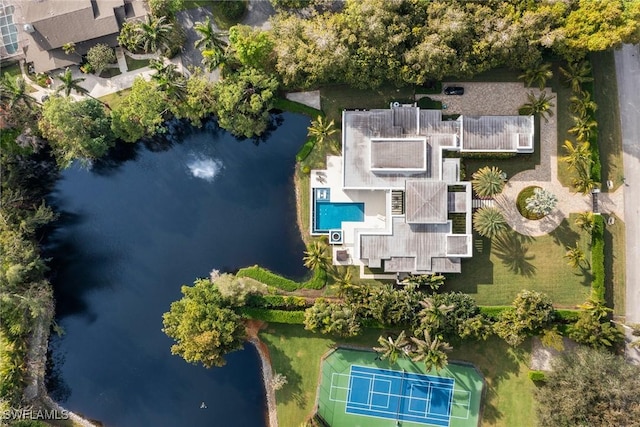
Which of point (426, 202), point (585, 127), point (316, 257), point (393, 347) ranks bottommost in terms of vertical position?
point (393, 347)

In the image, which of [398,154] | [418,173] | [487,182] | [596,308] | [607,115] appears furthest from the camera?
[607,115]

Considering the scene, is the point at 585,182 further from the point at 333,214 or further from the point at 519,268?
the point at 333,214

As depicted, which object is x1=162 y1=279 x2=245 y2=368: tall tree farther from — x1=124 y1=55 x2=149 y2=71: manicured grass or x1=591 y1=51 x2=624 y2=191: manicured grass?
x1=591 y1=51 x2=624 y2=191: manicured grass

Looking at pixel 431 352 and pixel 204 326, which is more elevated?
pixel 204 326

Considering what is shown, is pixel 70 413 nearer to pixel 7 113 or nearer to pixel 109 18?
pixel 7 113

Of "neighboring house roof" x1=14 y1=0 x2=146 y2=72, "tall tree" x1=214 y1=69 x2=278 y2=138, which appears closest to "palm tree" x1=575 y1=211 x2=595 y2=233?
"tall tree" x1=214 y1=69 x2=278 y2=138

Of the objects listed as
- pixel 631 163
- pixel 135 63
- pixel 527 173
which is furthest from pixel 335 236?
pixel 631 163

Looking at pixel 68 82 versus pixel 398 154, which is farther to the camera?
pixel 68 82
